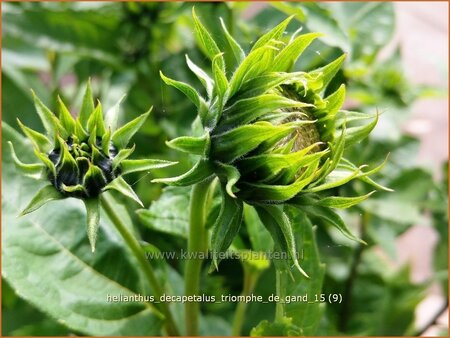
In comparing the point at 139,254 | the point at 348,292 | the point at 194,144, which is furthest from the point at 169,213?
the point at 348,292

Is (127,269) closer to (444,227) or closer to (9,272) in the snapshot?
(9,272)

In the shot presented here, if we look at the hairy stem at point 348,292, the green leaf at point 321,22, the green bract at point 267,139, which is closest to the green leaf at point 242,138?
the green bract at point 267,139

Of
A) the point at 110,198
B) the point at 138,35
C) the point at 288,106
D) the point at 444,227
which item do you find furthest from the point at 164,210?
the point at 444,227

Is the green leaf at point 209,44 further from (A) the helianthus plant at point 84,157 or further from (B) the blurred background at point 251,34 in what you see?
(B) the blurred background at point 251,34

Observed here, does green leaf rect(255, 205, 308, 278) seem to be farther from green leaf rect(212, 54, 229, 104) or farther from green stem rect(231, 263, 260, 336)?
green stem rect(231, 263, 260, 336)

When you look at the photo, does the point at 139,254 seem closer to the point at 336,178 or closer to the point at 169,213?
the point at 169,213

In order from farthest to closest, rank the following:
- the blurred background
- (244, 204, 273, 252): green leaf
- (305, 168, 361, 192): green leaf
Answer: the blurred background
(244, 204, 273, 252): green leaf
(305, 168, 361, 192): green leaf

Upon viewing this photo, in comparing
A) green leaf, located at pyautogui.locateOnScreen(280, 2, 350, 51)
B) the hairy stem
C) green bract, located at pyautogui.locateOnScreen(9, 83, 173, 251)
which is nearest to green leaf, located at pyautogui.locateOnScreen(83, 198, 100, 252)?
green bract, located at pyautogui.locateOnScreen(9, 83, 173, 251)
